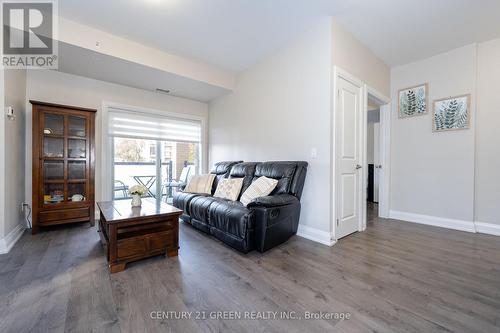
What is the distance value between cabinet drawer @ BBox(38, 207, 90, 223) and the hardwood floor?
0.42 meters

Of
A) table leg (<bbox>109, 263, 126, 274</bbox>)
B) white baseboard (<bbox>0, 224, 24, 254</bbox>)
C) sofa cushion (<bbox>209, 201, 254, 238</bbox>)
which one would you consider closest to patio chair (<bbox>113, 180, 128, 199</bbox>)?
white baseboard (<bbox>0, 224, 24, 254</bbox>)

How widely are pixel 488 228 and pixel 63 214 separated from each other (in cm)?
596

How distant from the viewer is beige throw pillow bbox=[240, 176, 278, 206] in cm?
266

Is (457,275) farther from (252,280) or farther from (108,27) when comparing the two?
(108,27)

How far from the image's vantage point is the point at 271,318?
1.31m

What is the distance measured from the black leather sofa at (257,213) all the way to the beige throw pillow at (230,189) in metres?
0.10

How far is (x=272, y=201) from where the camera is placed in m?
2.23

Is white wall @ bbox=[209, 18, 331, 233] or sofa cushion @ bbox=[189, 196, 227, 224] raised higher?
white wall @ bbox=[209, 18, 331, 233]

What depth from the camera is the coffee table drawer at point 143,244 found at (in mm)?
1857

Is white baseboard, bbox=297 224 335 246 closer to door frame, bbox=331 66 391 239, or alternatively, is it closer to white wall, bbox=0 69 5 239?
door frame, bbox=331 66 391 239

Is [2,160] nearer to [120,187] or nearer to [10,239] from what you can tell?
[10,239]

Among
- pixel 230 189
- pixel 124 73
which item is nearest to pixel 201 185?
pixel 230 189

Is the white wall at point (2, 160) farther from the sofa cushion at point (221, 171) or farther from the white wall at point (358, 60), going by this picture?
the white wall at point (358, 60)

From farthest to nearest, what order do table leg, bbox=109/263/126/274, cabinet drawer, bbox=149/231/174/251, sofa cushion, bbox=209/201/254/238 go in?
sofa cushion, bbox=209/201/254/238, cabinet drawer, bbox=149/231/174/251, table leg, bbox=109/263/126/274
